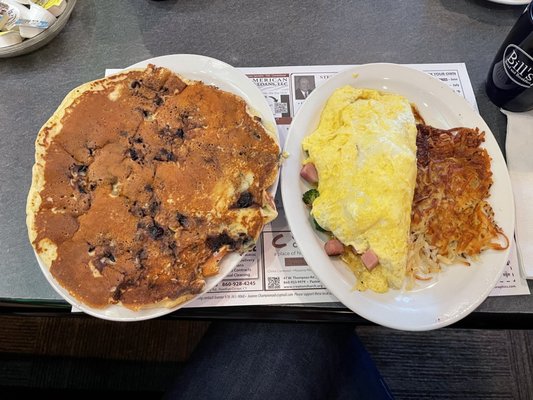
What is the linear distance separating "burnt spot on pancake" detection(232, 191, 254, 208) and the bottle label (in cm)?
91

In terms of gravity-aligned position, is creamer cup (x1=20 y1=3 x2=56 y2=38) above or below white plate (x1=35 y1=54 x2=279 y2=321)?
above

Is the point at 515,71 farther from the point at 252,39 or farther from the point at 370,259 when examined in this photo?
the point at 252,39

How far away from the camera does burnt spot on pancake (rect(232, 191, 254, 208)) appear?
1128mm

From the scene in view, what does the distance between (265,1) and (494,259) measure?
1.24 m

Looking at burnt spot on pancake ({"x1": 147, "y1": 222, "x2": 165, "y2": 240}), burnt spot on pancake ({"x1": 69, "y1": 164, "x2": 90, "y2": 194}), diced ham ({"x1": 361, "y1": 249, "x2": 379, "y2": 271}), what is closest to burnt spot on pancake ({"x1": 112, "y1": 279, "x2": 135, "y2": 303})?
burnt spot on pancake ({"x1": 147, "y1": 222, "x2": 165, "y2": 240})

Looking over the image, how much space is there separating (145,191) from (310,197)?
46 cm

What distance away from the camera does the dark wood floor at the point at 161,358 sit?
6.11 ft

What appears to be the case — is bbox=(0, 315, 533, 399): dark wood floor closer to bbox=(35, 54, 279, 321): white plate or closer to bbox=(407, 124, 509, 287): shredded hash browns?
bbox=(407, 124, 509, 287): shredded hash browns

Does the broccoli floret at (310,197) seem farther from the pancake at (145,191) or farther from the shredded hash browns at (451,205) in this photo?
the shredded hash browns at (451,205)

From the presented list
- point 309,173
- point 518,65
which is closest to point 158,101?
point 309,173

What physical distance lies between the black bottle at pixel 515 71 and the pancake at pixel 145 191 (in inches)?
30.9

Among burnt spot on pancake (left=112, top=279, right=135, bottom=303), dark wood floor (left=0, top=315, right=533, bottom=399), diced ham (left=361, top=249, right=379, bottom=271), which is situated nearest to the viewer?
burnt spot on pancake (left=112, top=279, right=135, bottom=303)

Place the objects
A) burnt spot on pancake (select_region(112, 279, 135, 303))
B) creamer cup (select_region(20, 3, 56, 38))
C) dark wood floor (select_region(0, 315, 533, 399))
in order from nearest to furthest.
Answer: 1. burnt spot on pancake (select_region(112, 279, 135, 303))
2. creamer cup (select_region(20, 3, 56, 38))
3. dark wood floor (select_region(0, 315, 533, 399))

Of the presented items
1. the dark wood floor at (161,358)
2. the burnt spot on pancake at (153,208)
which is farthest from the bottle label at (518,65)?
the dark wood floor at (161,358)
